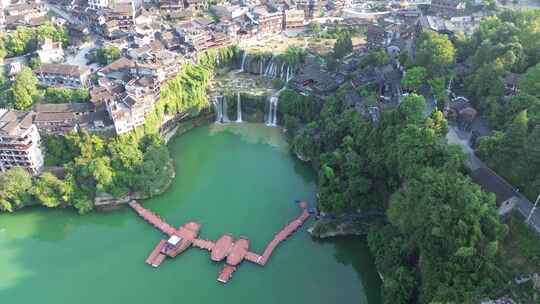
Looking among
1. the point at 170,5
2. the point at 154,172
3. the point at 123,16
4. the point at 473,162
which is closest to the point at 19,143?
the point at 154,172

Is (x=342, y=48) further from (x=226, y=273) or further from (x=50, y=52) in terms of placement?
(x=50, y=52)

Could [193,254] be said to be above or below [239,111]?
below

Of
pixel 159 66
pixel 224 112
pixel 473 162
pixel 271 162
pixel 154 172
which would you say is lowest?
pixel 271 162

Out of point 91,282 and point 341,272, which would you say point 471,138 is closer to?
point 341,272

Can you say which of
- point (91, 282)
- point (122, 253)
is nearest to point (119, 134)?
point (122, 253)

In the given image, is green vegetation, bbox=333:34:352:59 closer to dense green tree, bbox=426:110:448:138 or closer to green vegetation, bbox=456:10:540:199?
green vegetation, bbox=456:10:540:199

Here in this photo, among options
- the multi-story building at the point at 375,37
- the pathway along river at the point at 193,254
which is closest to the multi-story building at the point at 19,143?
the pathway along river at the point at 193,254
